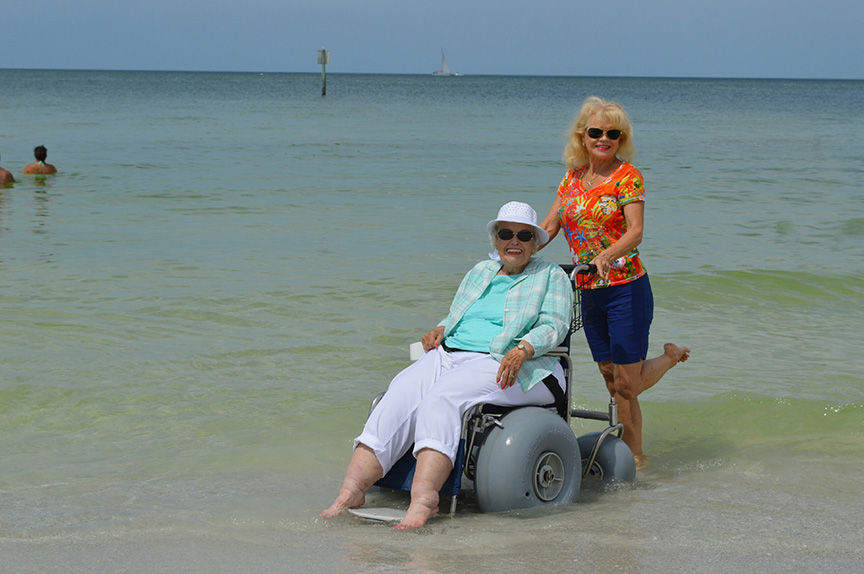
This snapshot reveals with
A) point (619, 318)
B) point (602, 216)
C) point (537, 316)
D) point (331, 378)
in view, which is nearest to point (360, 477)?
point (537, 316)

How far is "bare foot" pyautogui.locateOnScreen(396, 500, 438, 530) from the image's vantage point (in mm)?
3979

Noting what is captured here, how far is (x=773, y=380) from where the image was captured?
6871mm

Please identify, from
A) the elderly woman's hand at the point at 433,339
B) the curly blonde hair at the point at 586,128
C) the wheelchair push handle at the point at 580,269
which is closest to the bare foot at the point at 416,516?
the elderly woman's hand at the point at 433,339

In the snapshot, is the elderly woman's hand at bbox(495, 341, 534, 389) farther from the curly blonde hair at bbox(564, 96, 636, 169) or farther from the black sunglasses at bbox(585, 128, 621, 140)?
the black sunglasses at bbox(585, 128, 621, 140)

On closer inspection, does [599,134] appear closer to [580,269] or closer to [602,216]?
[602,216]

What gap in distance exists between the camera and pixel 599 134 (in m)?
4.67

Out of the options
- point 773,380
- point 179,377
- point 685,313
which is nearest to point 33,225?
point 179,377

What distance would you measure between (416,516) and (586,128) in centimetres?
199

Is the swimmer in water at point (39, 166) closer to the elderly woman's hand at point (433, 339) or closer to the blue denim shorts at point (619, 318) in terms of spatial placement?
the elderly woman's hand at point (433, 339)

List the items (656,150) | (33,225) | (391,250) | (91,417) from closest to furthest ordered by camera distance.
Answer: (91,417) < (391,250) < (33,225) < (656,150)

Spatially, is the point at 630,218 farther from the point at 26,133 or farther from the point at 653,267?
the point at 26,133

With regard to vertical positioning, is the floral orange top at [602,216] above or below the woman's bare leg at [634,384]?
above

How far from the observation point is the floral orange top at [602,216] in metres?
4.64

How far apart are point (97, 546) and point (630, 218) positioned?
267 centimetres
